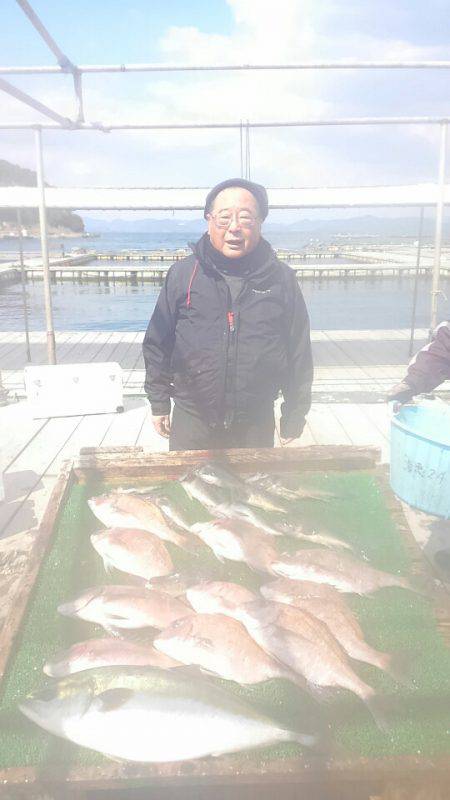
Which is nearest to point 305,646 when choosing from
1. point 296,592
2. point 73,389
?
point 296,592

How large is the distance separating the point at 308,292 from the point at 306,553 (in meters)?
28.6

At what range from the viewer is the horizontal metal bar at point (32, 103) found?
394 centimetres

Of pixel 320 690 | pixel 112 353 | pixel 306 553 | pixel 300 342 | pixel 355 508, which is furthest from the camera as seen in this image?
pixel 112 353

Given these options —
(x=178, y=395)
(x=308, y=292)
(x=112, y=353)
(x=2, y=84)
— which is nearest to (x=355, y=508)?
(x=178, y=395)

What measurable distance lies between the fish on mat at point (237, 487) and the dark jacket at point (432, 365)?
105 centimetres

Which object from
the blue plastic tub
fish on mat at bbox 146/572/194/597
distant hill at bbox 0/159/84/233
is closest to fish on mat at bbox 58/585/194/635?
fish on mat at bbox 146/572/194/597

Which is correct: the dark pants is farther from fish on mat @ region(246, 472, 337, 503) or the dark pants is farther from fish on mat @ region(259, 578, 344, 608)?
fish on mat @ region(259, 578, 344, 608)

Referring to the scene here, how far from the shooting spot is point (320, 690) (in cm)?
176

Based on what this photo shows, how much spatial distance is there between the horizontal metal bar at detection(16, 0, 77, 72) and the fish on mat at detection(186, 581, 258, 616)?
297 centimetres

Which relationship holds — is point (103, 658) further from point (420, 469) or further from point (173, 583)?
point (420, 469)

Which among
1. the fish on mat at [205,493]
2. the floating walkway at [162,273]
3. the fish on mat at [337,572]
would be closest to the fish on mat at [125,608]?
the fish on mat at [337,572]

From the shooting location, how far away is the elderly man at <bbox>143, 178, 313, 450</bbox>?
3.16 meters

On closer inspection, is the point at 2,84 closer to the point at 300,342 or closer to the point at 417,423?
the point at 300,342

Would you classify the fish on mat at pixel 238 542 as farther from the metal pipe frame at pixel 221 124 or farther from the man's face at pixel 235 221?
the metal pipe frame at pixel 221 124
